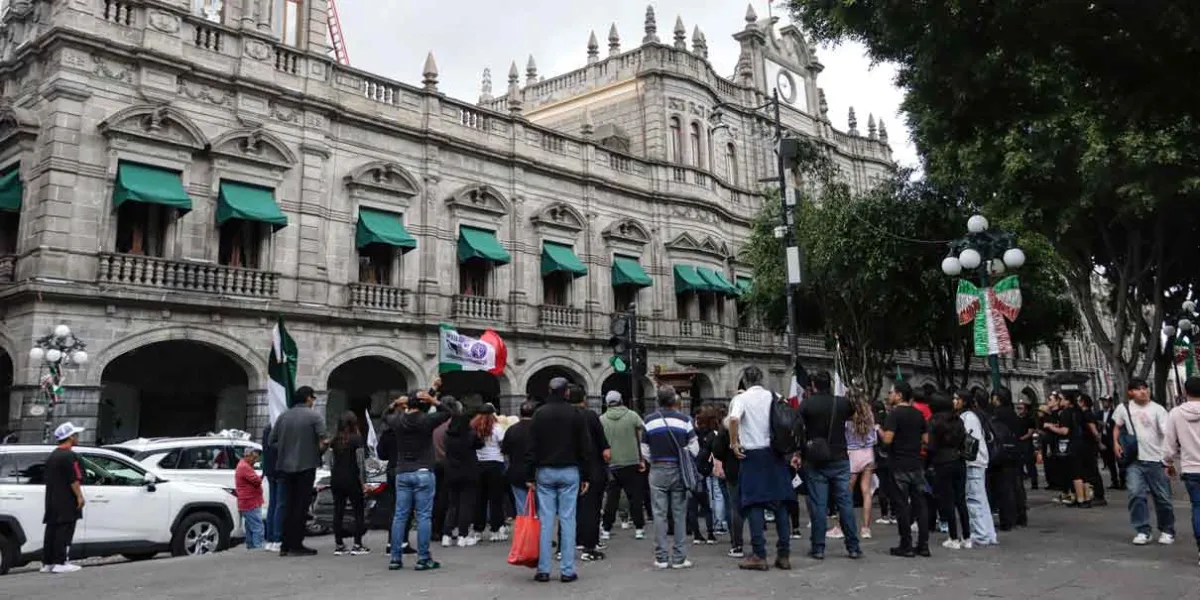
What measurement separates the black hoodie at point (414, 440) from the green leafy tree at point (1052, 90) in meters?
5.67

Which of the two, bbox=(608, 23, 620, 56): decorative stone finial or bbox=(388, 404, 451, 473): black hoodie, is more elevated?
bbox=(608, 23, 620, 56): decorative stone finial

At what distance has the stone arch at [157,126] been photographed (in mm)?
16312

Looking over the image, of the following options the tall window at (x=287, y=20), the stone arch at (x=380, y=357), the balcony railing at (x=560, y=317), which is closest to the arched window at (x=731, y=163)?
the balcony railing at (x=560, y=317)

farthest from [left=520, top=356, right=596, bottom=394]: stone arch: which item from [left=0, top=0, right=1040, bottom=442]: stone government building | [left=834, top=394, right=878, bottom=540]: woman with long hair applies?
[left=834, top=394, right=878, bottom=540]: woman with long hair

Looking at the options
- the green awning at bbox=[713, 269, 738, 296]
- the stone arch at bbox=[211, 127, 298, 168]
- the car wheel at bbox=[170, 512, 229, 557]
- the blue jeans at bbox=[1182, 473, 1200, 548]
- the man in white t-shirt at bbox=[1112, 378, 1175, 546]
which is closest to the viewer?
the blue jeans at bbox=[1182, 473, 1200, 548]

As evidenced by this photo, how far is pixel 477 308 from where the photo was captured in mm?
21703

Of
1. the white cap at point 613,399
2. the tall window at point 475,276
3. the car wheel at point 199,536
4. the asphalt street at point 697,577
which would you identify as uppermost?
the tall window at point 475,276

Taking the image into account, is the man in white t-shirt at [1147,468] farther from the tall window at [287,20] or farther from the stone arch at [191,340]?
the tall window at [287,20]

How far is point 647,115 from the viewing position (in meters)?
28.0

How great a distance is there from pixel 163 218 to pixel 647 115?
51.3 feet

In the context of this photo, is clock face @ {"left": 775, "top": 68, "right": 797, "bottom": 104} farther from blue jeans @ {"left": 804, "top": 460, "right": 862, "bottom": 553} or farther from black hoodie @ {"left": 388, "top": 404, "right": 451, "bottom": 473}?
black hoodie @ {"left": 388, "top": 404, "right": 451, "bottom": 473}

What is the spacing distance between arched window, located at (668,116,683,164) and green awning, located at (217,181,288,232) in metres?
14.1

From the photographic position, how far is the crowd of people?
25.9 feet

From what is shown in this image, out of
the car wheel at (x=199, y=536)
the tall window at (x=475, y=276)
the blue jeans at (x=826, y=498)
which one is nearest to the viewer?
the blue jeans at (x=826, y=498)
